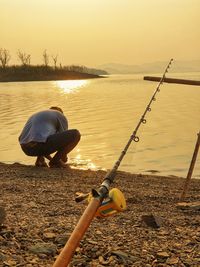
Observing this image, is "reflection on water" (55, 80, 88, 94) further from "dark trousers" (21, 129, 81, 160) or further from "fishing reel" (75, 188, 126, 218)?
"fishing reel" (75, 188, 126, 218)

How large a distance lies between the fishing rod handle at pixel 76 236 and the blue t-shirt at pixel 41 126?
7.16 metres

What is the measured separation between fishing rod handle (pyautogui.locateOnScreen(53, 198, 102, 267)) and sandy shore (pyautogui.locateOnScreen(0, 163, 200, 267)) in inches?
66.0

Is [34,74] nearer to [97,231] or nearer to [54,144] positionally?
[54,144]

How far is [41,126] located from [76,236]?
24.3 ft

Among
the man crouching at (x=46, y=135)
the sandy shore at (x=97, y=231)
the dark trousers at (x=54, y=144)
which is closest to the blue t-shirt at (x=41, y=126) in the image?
the man crouching at (x=46, y=135)

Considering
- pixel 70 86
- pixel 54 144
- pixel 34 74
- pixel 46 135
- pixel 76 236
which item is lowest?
pixel 34 74

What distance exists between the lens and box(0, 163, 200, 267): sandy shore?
156 inches

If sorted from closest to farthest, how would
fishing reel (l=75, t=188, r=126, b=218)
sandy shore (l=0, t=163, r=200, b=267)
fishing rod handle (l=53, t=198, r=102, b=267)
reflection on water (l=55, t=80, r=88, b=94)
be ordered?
1. fishing rod handle (l=53, t=198, r=102, b=267)
2. fishing reel (l=75, t=188, r=126, b=218)
3. sandy shore (l=0, t=163, r=200, b=267)
4. reflection on water (l=55, t=80, r=88, b=94)

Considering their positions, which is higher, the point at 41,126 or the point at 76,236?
the point at 76,236

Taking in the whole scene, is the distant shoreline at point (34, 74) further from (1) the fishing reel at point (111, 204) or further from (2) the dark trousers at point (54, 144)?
(1) the fishing reel at point (111, 204)

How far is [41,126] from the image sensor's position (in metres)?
9.50

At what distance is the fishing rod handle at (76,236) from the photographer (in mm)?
2162

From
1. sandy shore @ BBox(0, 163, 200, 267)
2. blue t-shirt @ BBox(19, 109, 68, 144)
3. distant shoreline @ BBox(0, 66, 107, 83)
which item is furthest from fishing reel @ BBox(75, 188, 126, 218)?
distant shoreline @ BBox(0, 66, 107, 83)

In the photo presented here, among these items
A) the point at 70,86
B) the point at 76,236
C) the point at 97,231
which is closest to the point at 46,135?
the point at 97,231
